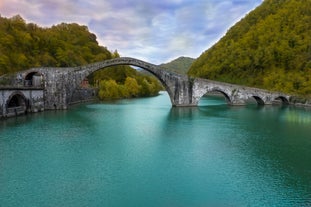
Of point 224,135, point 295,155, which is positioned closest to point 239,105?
point 224,135

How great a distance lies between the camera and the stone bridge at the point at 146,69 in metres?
38.2

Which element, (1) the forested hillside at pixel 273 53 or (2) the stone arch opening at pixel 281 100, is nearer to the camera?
(2) the stone arch opening at pixel 281 100

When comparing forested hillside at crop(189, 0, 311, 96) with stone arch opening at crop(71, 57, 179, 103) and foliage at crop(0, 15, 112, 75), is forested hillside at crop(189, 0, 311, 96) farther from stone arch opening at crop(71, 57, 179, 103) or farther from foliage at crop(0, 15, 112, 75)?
foliage at crop(0, 15, 112, 75)

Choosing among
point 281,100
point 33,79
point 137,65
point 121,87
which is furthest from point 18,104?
point 281,100

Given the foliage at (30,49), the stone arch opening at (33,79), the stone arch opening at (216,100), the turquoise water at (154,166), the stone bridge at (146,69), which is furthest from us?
the foliage at (30,49)

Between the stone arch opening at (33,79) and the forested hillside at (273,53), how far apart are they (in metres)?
35.8

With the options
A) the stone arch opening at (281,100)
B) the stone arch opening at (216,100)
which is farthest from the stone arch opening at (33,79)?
the stone arch opening at (281,100)

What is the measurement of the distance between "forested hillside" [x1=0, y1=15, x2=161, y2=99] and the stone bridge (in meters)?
12.1

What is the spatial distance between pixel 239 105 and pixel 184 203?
118 ft

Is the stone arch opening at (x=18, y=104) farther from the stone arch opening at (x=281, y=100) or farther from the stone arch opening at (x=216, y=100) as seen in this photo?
the stone arch opening at (x=281, y=100)

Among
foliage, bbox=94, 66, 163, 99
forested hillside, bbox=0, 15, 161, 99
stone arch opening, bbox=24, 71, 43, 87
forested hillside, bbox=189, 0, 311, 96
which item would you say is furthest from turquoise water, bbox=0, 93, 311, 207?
foliage, bbox=94, 66, 163, 99

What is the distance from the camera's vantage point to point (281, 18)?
228 feet

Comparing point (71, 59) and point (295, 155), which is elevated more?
point (71, 59)

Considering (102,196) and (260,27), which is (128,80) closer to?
(260,27)
